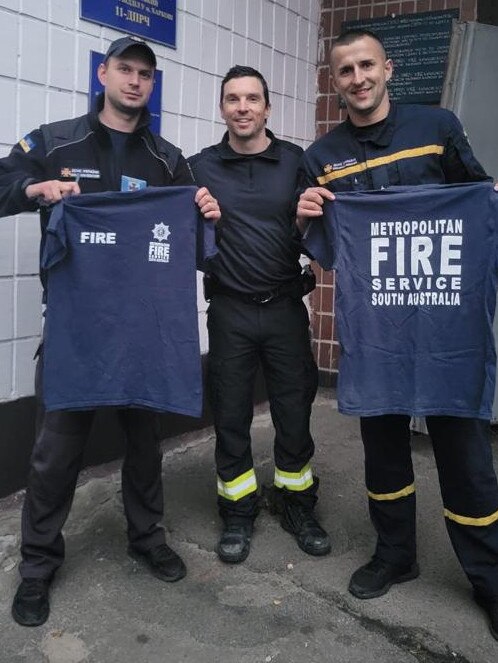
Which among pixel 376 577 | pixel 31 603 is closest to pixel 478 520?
pixel 376 577

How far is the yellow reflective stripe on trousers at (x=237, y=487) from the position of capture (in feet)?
10.4

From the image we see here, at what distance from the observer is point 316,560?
3.04 meters

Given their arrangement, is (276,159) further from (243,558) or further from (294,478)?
(243,558)

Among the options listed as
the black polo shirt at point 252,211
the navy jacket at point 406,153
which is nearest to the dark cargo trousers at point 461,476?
the black polo shirt at point 252,211

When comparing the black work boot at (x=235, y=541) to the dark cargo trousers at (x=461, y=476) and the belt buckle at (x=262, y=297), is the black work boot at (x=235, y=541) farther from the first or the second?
the belt buckle at (x=262, y=297)

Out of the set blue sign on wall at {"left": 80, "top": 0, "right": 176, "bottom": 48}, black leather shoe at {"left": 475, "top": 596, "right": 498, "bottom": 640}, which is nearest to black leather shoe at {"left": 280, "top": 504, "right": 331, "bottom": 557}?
black leather shoe at {"left": 475, "top": 596, "right": 498, "bottom": 640}

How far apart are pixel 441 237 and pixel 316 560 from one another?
5.18ft

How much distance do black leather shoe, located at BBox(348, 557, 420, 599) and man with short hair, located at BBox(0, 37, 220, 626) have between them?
1199 mm

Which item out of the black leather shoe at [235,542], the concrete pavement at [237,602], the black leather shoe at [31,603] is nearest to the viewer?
the concrete pavement at [237,602]

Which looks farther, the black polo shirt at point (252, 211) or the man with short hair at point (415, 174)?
the black polo shirt at point (252, 211)

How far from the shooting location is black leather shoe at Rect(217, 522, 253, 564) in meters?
3.00

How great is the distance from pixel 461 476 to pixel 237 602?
1.04m

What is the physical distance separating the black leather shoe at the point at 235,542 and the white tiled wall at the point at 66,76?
132 centimetres

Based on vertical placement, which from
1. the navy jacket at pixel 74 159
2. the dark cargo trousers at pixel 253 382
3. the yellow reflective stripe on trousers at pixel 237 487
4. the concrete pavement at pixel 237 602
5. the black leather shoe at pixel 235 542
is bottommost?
the concrete pavement at pixel 237 602
